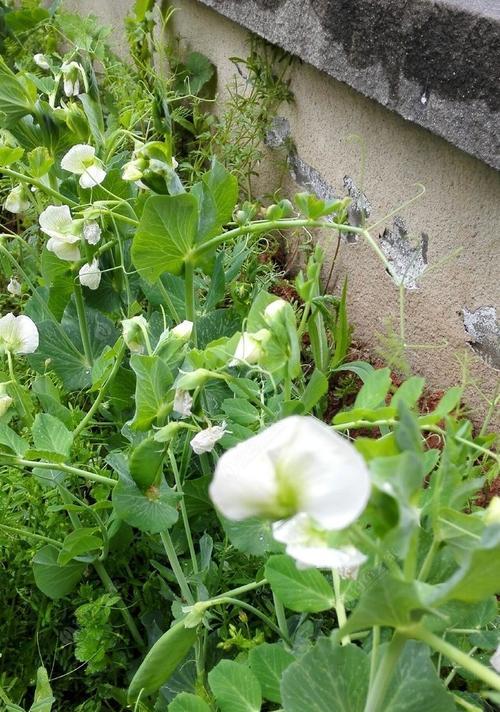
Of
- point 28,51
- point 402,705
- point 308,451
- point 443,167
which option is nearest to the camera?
point 308,451

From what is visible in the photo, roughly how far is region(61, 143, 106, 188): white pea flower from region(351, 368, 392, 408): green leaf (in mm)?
578

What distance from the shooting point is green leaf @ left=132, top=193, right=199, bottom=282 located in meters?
0.96

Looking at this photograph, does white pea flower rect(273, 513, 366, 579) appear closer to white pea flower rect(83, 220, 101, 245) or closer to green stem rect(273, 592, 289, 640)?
green stem rect(273, 592, 289, 640)

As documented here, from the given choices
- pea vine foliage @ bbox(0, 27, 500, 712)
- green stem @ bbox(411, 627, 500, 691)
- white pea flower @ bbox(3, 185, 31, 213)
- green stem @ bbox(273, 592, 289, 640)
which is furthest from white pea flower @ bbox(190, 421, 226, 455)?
white pea flower @ bbox(3, 185, 31, 213)

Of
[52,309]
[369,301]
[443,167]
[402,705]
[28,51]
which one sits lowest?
[28,51]

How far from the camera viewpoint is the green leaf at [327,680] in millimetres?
617

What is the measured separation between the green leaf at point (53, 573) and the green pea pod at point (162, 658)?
236 mm

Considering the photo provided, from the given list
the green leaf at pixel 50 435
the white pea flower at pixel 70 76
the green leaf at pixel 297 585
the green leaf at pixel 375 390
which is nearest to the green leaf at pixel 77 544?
the green leaf at pixel 50 435

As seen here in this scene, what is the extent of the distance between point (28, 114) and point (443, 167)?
0.76 metres

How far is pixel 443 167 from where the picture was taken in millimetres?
1438

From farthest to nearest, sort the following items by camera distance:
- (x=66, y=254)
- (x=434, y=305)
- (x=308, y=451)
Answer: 1. (x=434, y=305)
2. (x=66, y=254)
3. (x=308, y=451)

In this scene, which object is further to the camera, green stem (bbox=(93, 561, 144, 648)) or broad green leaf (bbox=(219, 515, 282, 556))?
green stem (bbox=(93, 561, 144, 648))

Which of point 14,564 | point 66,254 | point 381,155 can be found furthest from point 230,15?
point 14,564

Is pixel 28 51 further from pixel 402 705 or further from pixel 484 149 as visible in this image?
pixel 402 705
